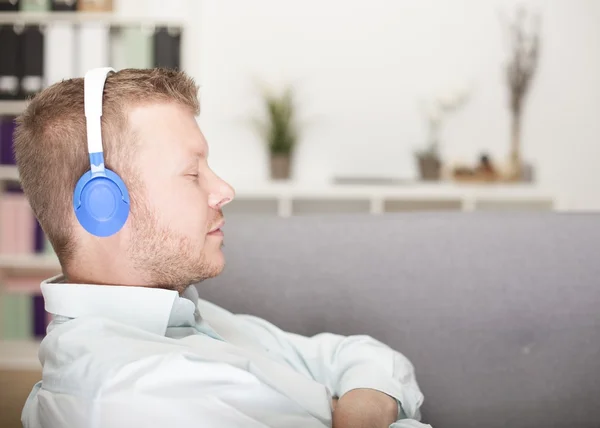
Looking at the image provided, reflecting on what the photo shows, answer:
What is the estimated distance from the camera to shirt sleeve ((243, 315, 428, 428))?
3.76ft

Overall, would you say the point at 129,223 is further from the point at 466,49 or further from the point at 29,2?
the point at 466,49

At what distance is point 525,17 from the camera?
11.7ft

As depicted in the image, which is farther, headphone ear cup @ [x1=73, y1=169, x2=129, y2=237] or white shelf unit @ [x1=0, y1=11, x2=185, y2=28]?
white shelf unit @ [x1=0, y1=11, x2=185, y2=28]

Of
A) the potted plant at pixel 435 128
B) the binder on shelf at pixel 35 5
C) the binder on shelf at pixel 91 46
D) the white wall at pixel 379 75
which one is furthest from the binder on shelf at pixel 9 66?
the potted plant at pixel 435 128

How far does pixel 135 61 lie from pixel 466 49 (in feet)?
5.31

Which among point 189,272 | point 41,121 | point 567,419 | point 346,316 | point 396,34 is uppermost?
Result: point 396,34

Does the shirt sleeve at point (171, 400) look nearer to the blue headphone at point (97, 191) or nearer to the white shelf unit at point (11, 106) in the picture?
the blue headphone at point (97, 191)

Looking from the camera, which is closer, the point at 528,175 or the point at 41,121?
the point at 41,121

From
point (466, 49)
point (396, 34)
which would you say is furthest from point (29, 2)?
point (466, 49)

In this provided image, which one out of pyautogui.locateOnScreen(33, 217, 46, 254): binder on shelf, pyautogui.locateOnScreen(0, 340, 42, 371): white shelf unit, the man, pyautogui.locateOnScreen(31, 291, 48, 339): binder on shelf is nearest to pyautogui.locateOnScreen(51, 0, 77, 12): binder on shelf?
pyautogui.locateOnScreen(33, 217, 46, 254): binder on shelf

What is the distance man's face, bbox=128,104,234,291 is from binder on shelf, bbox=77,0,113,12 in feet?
7.61

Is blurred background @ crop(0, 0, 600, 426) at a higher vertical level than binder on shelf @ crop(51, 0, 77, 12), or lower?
lower

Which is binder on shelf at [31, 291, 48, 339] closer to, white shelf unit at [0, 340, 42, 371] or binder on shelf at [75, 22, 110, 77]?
white shelf unit at [0, 340, 42, 371]

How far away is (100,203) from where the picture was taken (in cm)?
95
